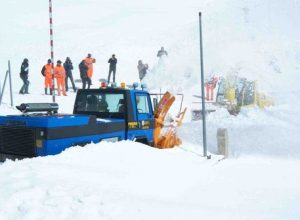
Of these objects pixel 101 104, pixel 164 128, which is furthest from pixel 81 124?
pixel 164 128

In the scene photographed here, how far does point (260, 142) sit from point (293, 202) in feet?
19.4

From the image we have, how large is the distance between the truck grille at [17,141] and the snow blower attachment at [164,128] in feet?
10.2

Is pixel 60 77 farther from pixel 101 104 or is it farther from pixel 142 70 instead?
pixel 101 104

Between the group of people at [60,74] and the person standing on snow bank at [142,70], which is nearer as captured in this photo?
the group of people at [60,74]

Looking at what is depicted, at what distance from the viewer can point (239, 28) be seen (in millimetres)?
26031

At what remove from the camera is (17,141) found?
6.96m

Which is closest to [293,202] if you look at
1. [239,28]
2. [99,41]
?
[239,28]

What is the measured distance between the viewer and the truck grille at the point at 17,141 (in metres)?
6.73

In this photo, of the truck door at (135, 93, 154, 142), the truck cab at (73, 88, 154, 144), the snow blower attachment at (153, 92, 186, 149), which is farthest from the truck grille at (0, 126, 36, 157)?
the snow blower attachment at (153, 92, 186, 149)

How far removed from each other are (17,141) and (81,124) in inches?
43.7

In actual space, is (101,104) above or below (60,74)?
below

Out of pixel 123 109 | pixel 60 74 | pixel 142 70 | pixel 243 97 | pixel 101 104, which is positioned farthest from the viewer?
pixel 142 70

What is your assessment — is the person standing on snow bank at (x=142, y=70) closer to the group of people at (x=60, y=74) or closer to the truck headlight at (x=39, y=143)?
the group of people at (x=60, y=74)

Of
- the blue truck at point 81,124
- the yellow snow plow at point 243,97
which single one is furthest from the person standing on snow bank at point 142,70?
the blue truck at point 81,124
